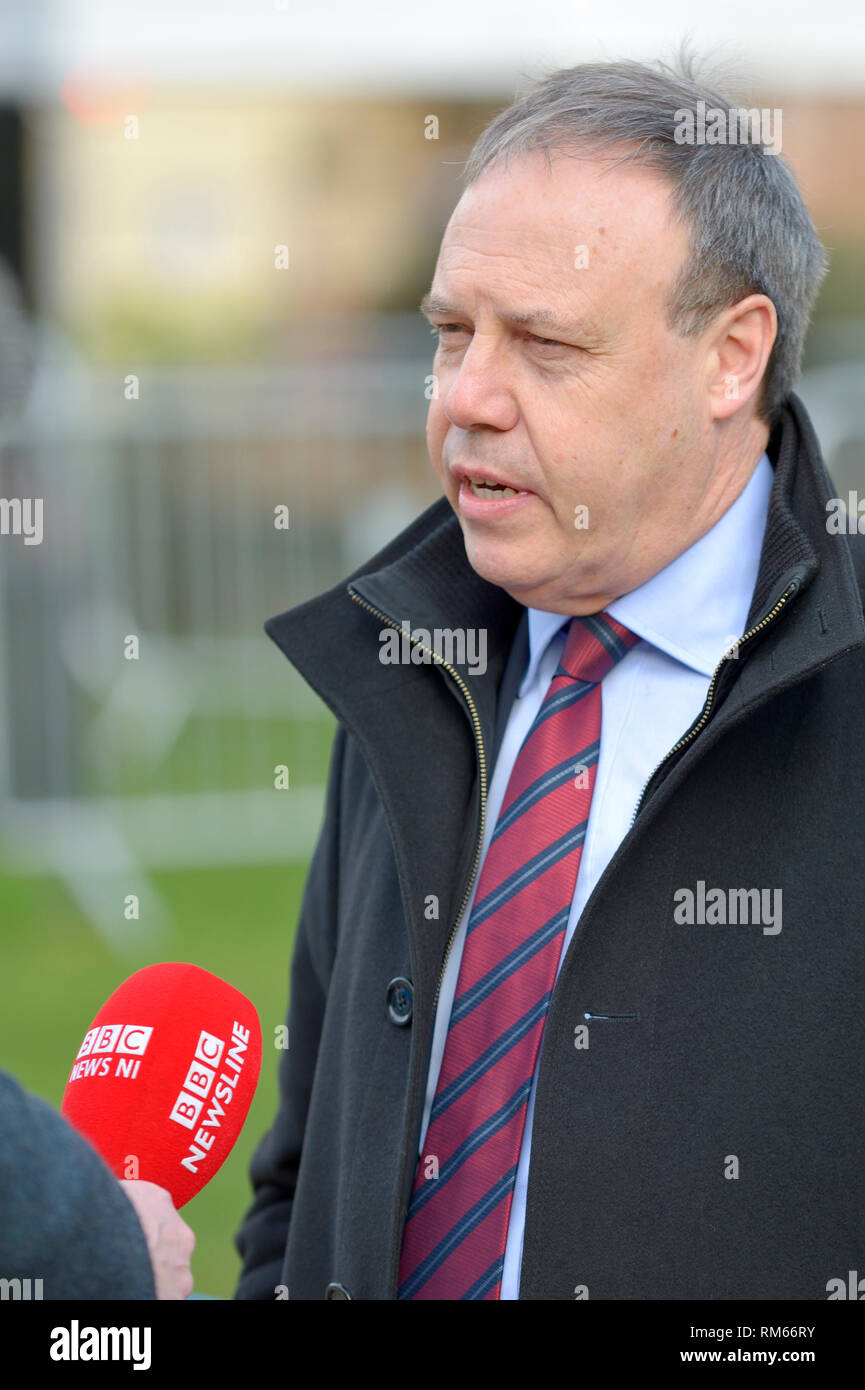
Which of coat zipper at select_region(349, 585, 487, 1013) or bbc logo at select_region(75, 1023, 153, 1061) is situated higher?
coat zipper at select_region(349, 585, 487, 1013)

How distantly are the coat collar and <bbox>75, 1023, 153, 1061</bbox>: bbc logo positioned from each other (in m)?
0.55

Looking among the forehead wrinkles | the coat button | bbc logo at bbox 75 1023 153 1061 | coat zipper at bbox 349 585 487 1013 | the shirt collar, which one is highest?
the forehead wrinkles

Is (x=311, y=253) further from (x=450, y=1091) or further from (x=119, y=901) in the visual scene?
(x=450, y=1091)

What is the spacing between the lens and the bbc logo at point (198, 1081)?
1.94m

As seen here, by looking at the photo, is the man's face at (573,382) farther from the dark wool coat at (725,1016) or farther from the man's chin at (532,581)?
the dark wool coat at (725,1016)

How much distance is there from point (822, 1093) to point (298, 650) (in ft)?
3.26

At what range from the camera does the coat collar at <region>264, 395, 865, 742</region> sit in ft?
6.55

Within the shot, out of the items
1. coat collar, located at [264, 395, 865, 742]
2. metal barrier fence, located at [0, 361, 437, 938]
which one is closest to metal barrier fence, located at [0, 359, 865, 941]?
metal barrier fence, located at [0, 361, 437, 938]

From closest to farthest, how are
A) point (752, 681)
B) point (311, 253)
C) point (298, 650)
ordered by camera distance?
1. point (752, 681)
2. point (298, 650)
3. point (311, 253)

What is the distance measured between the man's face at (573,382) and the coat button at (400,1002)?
22.6 inches

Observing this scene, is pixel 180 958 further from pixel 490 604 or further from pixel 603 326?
pixel 603 326

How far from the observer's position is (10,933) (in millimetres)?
7234

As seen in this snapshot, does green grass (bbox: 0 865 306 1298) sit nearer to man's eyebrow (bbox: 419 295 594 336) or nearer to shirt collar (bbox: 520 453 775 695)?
shirt collar (bbox: 520 453 775 695)
